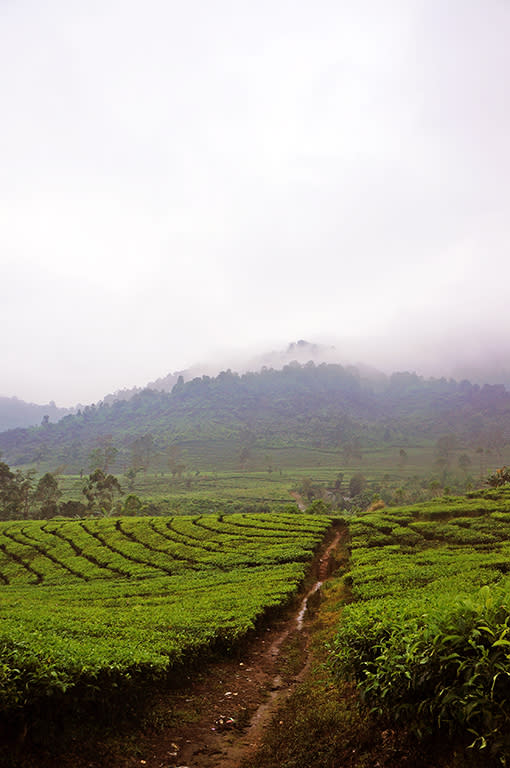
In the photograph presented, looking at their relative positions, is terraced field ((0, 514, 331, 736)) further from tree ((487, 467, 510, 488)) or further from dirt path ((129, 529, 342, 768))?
tree ((487, 467, 510, 488))

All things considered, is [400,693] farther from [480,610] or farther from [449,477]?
[449,477]

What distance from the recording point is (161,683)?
10109 mm

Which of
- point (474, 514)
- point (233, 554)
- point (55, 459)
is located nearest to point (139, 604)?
point (233, 554)

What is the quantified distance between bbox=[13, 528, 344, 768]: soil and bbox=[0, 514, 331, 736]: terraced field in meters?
0.72

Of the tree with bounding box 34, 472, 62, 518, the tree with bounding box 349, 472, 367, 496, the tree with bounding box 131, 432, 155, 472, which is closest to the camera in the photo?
the tree with bounding box 34, 472, 62, 518

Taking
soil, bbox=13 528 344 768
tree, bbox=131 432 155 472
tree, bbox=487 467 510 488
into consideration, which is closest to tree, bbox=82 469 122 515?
tree, bbox=487 467 510 488

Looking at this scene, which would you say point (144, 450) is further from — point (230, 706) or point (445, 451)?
point (230, 706)

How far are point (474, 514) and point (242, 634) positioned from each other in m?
34.8

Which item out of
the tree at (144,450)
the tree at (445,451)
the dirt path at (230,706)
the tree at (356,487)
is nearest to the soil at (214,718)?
the dirt path at (230,706)

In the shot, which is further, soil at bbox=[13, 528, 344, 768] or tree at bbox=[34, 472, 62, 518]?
tree at bbox=[34, 472, 62, 518]

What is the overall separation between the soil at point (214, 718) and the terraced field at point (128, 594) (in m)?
0.72

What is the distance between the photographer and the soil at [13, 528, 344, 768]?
7.23 meters

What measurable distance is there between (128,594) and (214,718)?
16166 millimetres

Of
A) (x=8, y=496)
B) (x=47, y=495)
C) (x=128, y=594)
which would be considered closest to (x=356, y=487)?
(x=47, y=495)
